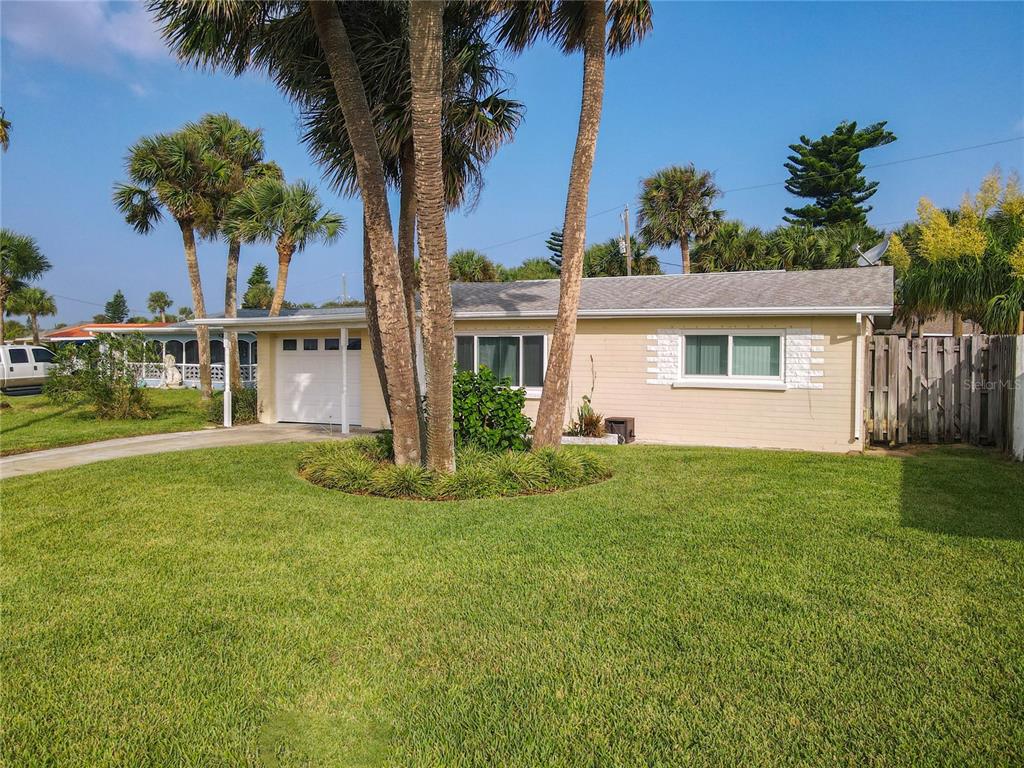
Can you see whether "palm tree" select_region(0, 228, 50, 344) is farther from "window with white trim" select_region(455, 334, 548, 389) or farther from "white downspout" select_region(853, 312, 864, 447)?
"white downspout" select_region(853, 312, 864, 447)

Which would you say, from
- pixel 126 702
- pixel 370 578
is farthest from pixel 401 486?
→ pixel 126 702

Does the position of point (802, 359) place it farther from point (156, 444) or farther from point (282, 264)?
point (282, 264)

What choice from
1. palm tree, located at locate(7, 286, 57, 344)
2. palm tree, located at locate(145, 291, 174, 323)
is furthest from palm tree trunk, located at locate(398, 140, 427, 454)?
palm tree, located at locate(145, 291, 174, 323)

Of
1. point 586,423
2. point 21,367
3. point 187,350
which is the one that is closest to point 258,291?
point 187,350

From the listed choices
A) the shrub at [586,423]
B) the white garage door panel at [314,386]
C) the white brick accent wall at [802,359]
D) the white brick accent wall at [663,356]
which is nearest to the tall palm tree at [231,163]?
the white garage door panel at [314,386]

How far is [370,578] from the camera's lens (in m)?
5.04

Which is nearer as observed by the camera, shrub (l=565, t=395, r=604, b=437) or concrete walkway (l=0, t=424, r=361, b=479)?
concrete walkway (l=0, t=424, r=361, b=479)

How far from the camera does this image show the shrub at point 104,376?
16.3 m

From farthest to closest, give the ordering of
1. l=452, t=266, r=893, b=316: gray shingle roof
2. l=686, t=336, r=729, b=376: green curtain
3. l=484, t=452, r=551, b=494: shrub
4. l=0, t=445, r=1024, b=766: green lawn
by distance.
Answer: l=686, t=336, r=729, b=376: green curtain → l=452, t=266, r=893, b=316: gray shingle roof → l=484, t=452, r=551, b=494: shrub → l=0, t=445, r=1024, b=766: green lawn

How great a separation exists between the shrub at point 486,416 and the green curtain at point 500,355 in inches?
154

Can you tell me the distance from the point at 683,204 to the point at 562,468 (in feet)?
67.4

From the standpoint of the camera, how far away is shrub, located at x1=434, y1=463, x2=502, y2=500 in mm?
7973

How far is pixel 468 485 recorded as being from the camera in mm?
8109

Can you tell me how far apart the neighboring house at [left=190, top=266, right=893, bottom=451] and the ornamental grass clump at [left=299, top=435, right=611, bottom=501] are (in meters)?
3.89
